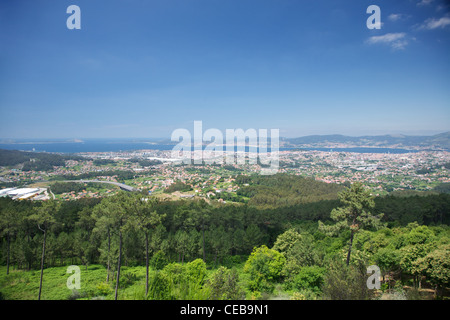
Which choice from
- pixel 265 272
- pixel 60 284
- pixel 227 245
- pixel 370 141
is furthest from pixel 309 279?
pixel 370 141

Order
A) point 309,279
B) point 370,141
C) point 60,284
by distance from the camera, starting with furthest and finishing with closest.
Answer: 1. point 370,141
2. point 60,284
3. point 309,279

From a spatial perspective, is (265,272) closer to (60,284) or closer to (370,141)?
(60,284)

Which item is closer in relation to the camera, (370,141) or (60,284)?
(60,284)

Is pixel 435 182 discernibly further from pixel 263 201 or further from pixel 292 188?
pixel 263 201

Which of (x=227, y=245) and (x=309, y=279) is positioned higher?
(x=309, y=279)

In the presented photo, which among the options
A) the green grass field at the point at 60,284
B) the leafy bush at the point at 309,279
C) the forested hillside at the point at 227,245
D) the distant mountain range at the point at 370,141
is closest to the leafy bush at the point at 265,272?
the forested hillside at the point at 227,245

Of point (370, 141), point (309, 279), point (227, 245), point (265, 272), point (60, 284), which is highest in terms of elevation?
point (370, 141)
